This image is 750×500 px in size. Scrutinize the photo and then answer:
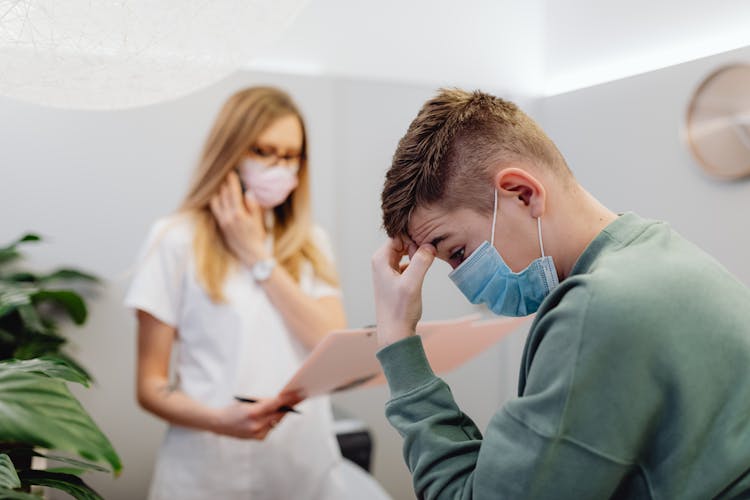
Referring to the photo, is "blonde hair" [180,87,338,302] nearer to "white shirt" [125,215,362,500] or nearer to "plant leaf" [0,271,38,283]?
"white shirt" [125,215,362,500]

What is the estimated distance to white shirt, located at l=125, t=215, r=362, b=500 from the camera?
1.72 metres

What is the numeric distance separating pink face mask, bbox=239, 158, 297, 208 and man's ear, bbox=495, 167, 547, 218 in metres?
1.00

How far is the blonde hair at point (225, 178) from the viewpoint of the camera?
1822 mm

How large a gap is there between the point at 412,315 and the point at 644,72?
0.85m

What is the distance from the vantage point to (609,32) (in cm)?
162

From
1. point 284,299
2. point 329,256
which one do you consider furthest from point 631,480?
point 329,256

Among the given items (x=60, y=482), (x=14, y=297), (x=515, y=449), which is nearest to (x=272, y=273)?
(x=14, y=297)

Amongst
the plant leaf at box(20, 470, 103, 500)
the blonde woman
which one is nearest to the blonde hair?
the blonde woman

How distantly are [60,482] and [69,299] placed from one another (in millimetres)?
1154

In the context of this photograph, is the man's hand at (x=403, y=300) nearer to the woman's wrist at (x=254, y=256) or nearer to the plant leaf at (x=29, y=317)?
the woman's wrist at (x=254, y=256)

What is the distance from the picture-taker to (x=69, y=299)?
6.63ft

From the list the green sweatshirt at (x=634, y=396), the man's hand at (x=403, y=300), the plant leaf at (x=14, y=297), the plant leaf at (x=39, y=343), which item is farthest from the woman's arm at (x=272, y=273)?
the green sweatshirt at (x=634, y=396)

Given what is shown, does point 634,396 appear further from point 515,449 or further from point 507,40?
point 507,40

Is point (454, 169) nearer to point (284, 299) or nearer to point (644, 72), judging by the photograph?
point (644, 72)
